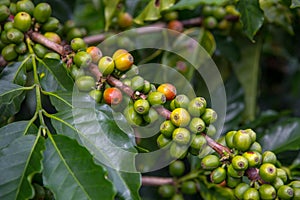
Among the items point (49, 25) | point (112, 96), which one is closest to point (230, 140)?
point (112, 96)

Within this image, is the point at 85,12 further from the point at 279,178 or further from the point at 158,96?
the point at 279,178

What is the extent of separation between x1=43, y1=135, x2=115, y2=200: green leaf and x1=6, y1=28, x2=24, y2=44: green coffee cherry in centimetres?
38

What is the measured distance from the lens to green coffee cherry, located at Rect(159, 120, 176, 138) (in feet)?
3.51

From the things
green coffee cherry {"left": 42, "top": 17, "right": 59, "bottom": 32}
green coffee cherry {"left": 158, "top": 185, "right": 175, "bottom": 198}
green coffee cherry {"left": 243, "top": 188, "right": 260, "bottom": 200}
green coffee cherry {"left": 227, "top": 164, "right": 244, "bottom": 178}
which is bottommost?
green coffee cherry {"left": 158, "top": 185, "right": 175, "bottom": 198}

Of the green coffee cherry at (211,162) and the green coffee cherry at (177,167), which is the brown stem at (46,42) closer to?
the green coffee cherry at (211,162)

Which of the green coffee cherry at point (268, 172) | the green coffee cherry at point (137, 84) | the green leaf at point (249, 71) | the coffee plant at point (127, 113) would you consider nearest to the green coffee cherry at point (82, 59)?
the coffee plant at point (127, 113)

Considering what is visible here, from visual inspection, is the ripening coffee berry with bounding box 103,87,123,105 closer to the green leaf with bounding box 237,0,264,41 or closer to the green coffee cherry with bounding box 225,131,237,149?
the green coffee cherry with bounding box 225,131,237,149

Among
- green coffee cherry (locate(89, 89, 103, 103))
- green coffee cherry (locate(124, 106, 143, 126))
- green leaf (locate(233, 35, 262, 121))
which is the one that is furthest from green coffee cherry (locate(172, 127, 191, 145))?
green leaf (locate(233, 35, 262, 121))

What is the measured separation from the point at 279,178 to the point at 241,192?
89 millimetres

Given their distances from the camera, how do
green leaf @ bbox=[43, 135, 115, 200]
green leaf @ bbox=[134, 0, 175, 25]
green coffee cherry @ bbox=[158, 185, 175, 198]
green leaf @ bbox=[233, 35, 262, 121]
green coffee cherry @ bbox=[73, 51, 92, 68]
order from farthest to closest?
green leaf @ bbox=[233, 35, 262, 121] < green coffee cherry @ bbox=[158, 185, 175, 198] < green leaf @ bbox=[134, 0, 175, 25] < green coffee cherry @ bbox=[73, 51, 92, 68] < green leaf @ bbox=[43, 135, 115, 200]

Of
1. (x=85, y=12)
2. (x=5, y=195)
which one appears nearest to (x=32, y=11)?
(x=5, y=195)

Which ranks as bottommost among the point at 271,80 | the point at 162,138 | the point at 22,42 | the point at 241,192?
the point at 271,80

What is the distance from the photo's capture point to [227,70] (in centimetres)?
198

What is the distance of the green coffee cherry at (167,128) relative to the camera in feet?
3.51
